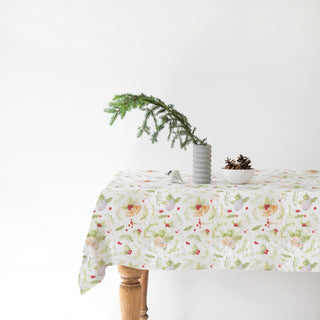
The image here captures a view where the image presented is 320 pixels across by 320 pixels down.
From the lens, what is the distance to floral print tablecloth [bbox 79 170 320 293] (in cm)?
167

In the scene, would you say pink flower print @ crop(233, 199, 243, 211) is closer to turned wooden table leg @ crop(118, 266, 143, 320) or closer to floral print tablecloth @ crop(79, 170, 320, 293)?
floral print tablecloth @ crop(79, 170, 320, 293)

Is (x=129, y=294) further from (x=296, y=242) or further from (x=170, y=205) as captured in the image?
(x=296, y=242)

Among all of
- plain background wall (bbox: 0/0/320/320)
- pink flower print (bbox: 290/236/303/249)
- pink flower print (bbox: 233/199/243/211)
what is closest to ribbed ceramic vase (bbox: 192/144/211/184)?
pink flower print (bbox: 233/199/243/211)

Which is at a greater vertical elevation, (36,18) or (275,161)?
(36,18)

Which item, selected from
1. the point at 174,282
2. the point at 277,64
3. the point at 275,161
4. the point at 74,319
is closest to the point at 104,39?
the point at 277,64

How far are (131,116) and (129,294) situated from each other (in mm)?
1224

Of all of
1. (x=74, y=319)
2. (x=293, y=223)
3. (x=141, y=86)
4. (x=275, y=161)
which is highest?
(x=141, y=86)

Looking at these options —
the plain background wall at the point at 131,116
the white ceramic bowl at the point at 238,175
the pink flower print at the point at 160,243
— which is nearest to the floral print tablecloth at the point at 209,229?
the pink flower print at the point at 160,243

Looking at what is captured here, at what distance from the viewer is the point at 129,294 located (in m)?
1.69

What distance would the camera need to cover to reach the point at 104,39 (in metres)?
2.69

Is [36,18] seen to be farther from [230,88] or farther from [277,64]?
[277,64]

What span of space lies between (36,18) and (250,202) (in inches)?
65.9

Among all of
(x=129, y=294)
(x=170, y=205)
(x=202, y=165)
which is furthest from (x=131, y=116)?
(x=129, y=294)

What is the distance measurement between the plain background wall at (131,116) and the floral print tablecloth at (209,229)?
39.3 inches
